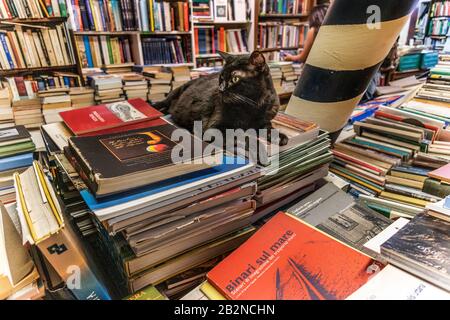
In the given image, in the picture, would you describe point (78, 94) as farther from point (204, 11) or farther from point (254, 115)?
point (254, 115)

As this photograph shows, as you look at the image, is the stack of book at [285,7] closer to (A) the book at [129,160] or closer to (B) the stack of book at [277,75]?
(B) the stack of book at [277,75]

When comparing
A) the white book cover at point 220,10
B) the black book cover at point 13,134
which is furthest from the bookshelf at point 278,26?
the black book cover at point 13,134

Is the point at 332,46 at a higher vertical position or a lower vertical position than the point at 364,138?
higher

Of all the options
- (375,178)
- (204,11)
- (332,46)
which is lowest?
(375,178)

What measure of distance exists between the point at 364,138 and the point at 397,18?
461 mm

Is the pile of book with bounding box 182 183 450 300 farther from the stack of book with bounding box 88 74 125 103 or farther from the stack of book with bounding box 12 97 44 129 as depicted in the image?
the stack of book with bounding box 12 97 44 129

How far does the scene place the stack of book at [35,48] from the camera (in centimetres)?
210

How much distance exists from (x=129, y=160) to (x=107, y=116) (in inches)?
16.1

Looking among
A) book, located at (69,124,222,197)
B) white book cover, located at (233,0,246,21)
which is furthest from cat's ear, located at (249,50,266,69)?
white book cover, located at (233,0,246,21)

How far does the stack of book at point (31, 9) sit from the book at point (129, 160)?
1.97 meters

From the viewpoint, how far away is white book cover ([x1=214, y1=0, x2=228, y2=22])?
2963 mm

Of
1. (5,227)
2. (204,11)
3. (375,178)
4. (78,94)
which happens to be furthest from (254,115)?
(204,11)

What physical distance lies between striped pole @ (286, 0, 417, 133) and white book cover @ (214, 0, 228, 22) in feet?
7.61

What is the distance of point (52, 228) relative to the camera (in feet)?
1.69
